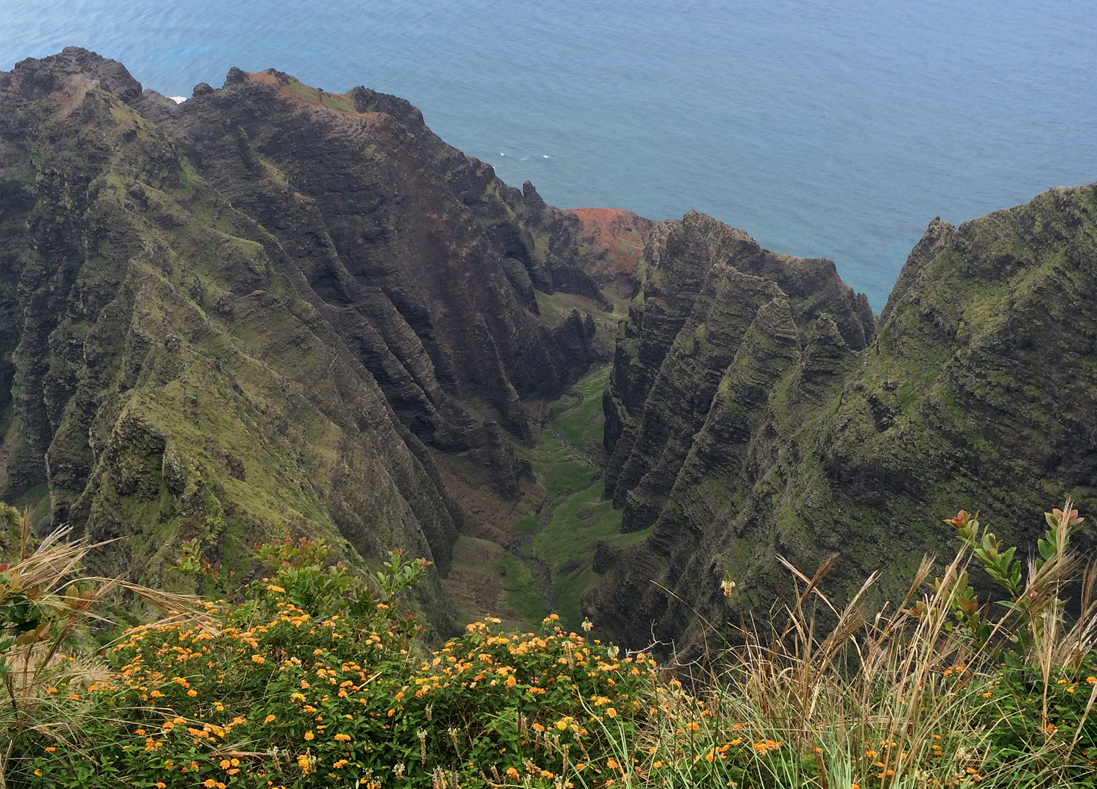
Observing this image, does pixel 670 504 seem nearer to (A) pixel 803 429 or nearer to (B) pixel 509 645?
(A) pixel 803 429

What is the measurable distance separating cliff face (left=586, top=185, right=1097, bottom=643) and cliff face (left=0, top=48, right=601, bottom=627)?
3077 centimetres

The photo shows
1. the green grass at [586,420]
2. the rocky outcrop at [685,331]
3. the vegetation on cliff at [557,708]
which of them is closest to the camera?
the vegetation on cliff at [557,708]

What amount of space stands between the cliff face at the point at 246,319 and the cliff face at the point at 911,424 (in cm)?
3077

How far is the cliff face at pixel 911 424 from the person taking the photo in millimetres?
50188

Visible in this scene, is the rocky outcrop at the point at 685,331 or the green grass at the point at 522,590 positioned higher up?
the rocky outcrop at the point at 685,331

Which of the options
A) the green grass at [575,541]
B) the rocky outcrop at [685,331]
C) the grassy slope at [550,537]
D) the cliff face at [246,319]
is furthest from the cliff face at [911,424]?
the cliff face at [246,319]

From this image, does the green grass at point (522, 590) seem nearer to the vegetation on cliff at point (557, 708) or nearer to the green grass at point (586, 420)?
the green grass at point (586, 420)

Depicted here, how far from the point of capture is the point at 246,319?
309 ft

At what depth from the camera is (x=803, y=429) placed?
70.2 meters

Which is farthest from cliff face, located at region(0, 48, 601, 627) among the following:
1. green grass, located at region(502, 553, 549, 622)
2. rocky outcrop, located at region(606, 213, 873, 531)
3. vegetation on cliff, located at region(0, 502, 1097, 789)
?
vegetation on cliff, located at region(0, 502, 1097, 789)

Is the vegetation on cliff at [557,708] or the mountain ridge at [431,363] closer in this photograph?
the vegetation on cliff at [557,708]

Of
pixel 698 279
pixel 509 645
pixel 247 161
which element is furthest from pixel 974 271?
pixel 247 161

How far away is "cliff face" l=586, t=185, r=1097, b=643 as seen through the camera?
1976 inches

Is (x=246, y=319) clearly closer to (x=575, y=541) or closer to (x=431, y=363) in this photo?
(x=431, y=363)
